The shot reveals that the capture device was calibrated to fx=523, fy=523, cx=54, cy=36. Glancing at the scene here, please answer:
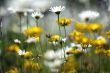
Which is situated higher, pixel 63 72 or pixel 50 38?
pixel 50 38

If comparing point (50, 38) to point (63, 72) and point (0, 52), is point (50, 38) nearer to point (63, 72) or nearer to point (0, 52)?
point (63, 72)

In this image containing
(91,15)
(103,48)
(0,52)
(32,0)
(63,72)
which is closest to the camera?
(63,72)

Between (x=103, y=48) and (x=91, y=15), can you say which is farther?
(x=91, y=15)

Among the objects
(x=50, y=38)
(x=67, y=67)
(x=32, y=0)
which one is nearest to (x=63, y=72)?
(x=67, y=67)

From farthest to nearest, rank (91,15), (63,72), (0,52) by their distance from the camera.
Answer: (0,52), (91,15), (63,72)

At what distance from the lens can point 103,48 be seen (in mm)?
2836

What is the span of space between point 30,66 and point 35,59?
59 millimetres

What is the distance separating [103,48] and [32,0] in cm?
201

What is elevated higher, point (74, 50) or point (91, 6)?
point (91, 6)

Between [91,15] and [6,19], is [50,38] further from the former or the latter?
[6,19]

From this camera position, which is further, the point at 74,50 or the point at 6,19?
the point at 6,19

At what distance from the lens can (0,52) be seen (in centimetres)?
349

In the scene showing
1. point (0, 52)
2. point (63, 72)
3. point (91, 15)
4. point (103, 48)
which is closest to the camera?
point (63, 72)

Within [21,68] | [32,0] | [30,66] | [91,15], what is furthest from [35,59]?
[32,0]
